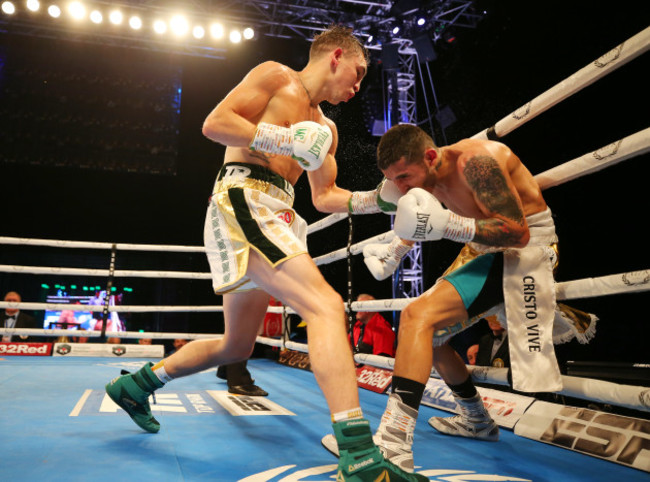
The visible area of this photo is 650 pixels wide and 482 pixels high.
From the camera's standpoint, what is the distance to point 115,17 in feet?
23.6

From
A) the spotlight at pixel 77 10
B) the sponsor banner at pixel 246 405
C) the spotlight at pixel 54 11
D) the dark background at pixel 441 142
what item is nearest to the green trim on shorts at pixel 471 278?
the sponsor banner at pixel 246 405

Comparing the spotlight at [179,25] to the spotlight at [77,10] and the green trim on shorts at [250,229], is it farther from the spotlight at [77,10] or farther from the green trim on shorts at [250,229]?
the green trim on shorts at [250,229]

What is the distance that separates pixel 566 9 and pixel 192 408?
536cm

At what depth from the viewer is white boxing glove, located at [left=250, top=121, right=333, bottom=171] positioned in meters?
1.42

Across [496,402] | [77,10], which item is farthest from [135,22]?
[496,402]

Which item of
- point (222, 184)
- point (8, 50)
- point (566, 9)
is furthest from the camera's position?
point (8, 50)

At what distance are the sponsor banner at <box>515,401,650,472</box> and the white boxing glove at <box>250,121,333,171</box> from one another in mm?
1263

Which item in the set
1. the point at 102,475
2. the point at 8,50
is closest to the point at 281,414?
the point at 102,475

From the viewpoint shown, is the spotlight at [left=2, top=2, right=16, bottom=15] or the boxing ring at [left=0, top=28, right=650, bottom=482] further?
the spotlight at [left=2, top=2, right=16, bottom=15]

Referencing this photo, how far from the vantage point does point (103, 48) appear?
25.2ft

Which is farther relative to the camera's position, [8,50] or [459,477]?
[8,50]

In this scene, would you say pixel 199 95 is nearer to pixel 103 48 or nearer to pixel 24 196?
pixel 103 48

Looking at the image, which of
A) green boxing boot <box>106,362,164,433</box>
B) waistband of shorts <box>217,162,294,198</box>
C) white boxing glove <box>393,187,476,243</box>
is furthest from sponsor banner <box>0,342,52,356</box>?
white boxing glove <box>393,187,476,243</box>

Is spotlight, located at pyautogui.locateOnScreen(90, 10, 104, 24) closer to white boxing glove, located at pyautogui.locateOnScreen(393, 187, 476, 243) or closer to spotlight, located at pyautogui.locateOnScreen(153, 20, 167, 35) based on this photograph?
spotlight, located at pyautogui.locateOnScreen(153, 20, 167, 35)
